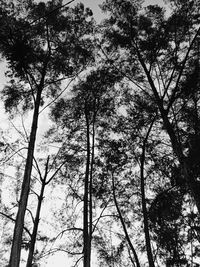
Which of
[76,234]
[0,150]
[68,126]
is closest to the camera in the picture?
[0,150]

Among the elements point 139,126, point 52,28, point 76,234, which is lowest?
point 76,234

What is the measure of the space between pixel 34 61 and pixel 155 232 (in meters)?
11.5

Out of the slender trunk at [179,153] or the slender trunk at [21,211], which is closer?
the slender trunk at [21,211]

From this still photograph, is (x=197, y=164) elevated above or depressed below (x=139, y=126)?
below

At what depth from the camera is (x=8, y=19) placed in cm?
990

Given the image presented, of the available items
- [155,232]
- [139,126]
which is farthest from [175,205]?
[139,126]

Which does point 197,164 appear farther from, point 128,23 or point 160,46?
point 128,23

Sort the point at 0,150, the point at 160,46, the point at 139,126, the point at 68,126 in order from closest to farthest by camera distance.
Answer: the point at 0,150
the point at 160,46
the point at 139,126
the point at 68,126

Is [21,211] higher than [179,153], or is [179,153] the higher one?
[179,153]

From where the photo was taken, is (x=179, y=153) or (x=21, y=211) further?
(x=179, y=153)

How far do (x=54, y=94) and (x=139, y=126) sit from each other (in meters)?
4.70

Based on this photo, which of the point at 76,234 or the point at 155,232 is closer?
the point at 76,234

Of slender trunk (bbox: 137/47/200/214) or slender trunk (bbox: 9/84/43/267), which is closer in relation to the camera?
slender trunk (bbox: 9/84/43/267)

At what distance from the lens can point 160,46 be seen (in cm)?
1075
